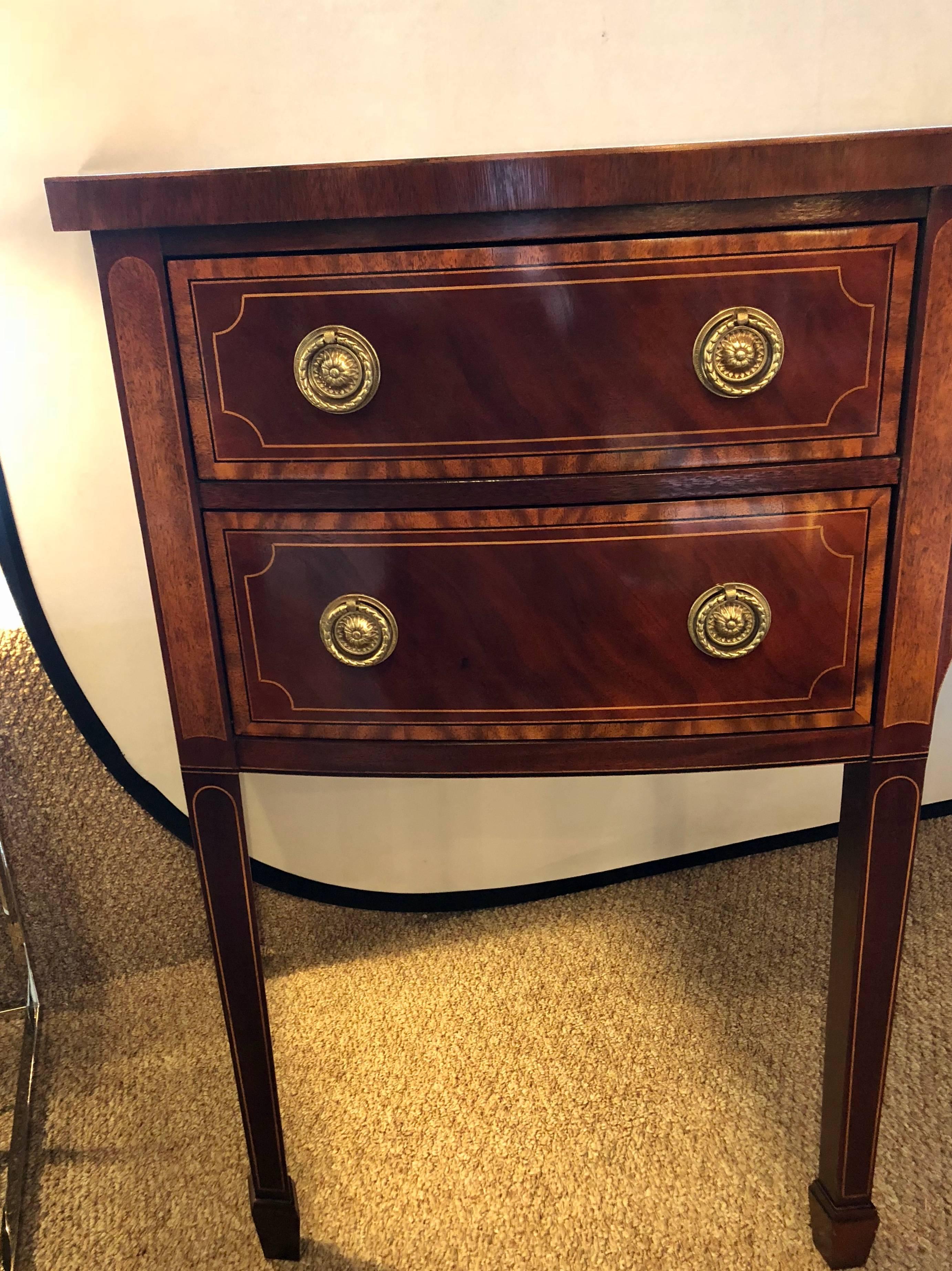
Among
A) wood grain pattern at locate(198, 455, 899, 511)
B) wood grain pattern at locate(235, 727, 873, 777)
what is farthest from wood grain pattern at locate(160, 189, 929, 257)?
wood grain pattern at locate(235, 727, 873, 777)

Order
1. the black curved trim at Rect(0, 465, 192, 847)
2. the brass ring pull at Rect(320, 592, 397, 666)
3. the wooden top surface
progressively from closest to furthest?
the wooden top surface < the brass ring pull at Rect(320, 592, 397, 666) < the black curved trim at Rect(0, 465, 192, 847)

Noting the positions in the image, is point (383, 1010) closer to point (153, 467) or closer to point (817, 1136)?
point (817, 1136)

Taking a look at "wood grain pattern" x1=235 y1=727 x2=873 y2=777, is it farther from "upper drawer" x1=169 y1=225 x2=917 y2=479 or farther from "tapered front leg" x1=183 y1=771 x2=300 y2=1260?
"upper drawer" x1=169 y1=225 x2=917 y2=479

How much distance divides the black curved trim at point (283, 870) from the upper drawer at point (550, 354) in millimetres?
580

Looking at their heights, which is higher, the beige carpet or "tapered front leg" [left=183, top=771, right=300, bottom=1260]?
"tapered front leg" [left=183, top=771, right=300, bottom=1260]

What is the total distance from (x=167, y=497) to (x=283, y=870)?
77cm

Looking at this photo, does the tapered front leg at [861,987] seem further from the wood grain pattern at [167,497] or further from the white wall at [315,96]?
the white wall at [315,96]

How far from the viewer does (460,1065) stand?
41.3 inches

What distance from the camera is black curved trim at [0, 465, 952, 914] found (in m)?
1.07

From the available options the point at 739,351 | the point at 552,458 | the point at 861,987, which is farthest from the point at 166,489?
the point at 861,987

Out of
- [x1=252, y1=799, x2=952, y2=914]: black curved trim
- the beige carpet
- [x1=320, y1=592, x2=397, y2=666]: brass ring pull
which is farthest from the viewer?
[x1=252, y1=799, x2=952, y2=914]: black curved trim

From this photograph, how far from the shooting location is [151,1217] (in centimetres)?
89

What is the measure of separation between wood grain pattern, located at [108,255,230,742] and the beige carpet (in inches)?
20.7

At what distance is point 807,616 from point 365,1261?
0.77 meters
